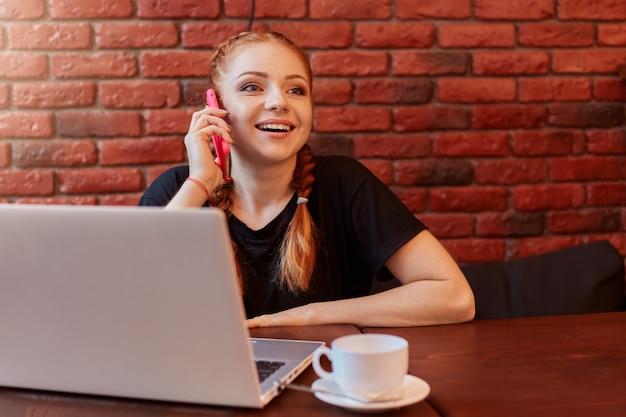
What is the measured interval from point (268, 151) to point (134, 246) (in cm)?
92

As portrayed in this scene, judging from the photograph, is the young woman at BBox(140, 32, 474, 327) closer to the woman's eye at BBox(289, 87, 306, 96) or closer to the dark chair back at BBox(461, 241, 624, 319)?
the woman's eye at BBox(289, 87, 306, 96)

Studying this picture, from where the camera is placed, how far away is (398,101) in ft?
7.42

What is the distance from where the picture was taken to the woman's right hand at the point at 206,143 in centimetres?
164

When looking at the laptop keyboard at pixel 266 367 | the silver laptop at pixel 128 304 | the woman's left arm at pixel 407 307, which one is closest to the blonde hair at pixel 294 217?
the woman's left arm at pixel 407 307

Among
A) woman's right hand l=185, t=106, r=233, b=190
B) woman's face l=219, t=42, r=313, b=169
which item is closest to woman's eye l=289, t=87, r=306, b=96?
woman's face l=219, t=42, r=313, b=169

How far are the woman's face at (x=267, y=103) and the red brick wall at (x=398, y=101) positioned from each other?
0.52 metres

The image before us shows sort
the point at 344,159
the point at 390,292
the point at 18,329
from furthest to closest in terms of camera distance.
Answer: the point at 344,159
the point at 390,292
the point at 18,329

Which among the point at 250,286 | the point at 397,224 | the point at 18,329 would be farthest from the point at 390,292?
the point at 18,329

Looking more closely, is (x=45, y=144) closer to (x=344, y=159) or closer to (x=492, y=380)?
(x=344, y=159)

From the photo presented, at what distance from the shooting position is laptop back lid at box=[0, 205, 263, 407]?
2.37 feet

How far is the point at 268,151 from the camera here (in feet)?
5.37

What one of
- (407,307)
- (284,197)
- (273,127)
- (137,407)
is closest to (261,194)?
(284,197)

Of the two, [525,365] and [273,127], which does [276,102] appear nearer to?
[273,127]

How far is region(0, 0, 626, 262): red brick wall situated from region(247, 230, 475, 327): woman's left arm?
82 cm
